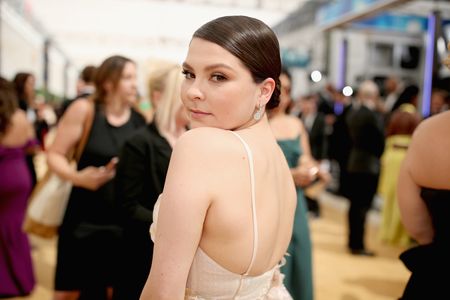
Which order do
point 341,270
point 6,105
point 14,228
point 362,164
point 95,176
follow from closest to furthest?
point 95,176
point 6,105
point 14,228
point 341,270
point 362,164

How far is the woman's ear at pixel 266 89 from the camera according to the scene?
43.1 inches

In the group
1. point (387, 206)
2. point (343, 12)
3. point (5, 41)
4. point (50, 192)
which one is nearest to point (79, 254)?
point (50, 192)

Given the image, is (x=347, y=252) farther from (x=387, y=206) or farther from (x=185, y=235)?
(x=185, y=235)

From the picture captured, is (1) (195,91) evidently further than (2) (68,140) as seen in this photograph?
No

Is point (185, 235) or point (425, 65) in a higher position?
point (425, 65)

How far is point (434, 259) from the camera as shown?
145 centimetres

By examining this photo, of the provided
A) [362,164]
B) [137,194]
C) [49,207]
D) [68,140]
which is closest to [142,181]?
[137,194]

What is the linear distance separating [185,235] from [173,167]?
140 millimetres

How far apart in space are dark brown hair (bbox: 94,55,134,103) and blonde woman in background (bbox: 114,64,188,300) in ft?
2.01

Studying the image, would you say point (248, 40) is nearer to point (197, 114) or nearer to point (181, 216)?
point (197, 114)

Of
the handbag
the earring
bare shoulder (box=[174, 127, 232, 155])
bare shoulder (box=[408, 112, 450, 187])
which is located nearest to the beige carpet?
the handbag

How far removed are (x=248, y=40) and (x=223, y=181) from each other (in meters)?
0.32

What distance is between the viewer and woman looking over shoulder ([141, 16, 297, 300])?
96cm

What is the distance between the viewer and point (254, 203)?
1016 mm
